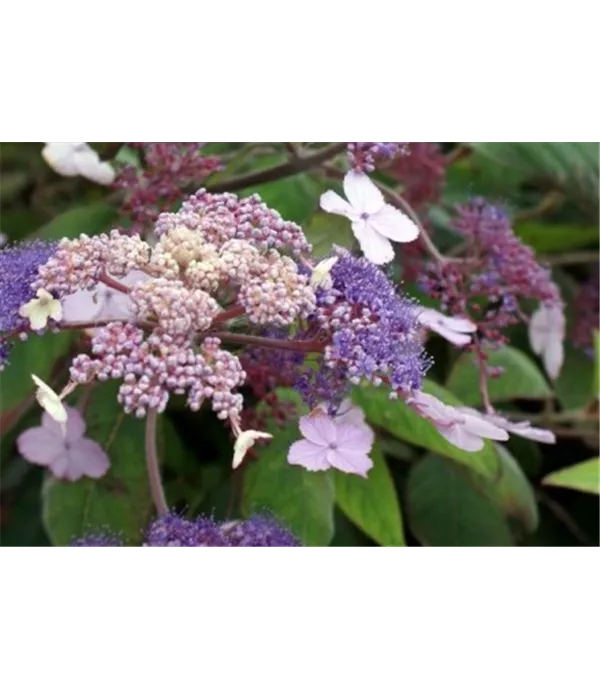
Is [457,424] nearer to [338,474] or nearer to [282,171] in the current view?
[338,474]

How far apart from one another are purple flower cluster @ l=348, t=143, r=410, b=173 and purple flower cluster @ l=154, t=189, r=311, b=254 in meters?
0.08

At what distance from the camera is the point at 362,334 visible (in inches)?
19.3

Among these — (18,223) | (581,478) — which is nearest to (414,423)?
(581,478)

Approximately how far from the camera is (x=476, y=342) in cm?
62

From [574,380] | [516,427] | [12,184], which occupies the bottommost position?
[574,380]

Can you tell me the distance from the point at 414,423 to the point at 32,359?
20 cm

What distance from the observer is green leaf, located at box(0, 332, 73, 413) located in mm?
523

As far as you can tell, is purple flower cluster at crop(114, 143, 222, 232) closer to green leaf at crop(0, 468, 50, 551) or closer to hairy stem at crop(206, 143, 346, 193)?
hairy stem at crop(206, 143, 346, 193)

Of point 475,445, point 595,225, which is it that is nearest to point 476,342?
point 475,445

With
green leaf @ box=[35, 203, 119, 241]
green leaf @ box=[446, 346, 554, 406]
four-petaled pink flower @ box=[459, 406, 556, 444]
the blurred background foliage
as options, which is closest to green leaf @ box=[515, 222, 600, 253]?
the blurred background foliage
